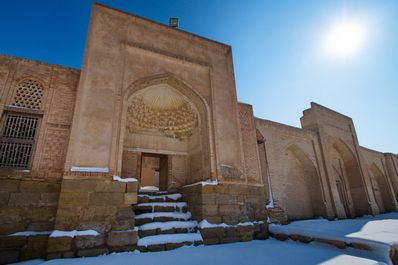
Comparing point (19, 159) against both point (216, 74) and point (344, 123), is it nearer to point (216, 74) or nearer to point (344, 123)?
point (216, 74)

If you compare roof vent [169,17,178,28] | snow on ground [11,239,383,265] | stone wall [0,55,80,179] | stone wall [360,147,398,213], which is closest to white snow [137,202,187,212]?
snow on ground [11,239,383,265]

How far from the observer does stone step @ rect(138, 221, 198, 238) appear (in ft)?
15.2

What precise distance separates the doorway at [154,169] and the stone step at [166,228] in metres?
2.56

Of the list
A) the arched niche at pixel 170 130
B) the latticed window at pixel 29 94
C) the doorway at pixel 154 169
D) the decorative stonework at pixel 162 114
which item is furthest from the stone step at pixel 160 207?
the latticed window at pixel 29 94

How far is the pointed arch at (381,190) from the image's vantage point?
16062 millimetres

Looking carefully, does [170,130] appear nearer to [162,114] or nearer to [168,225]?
[162,114]

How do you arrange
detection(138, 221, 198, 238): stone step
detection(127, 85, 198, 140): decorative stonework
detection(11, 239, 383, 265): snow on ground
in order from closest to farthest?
detection(11, 239, 383, 265): snow on ground → detection(138, 221, 198, 238): stone step → detection(127, 85, 198, 140): decorative stonework

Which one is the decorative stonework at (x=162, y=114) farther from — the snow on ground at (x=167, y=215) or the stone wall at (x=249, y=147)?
the snow on ground at (x=167, y=215)

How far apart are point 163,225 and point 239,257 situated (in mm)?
1873

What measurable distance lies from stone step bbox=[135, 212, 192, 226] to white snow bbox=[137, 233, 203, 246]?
53 centimetres

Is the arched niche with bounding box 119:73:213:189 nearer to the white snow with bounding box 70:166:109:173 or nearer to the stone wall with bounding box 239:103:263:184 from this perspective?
the stone wall with bounding box 239:103:263:184

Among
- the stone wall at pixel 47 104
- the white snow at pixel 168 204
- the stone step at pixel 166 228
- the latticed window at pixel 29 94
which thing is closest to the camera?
the stone step at pixel 166 228

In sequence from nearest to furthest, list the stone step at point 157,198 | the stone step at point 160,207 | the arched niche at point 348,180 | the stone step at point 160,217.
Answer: the stone step at point 160,217
the stone step at point 160,207
the stone step at point 157,198
the arched niche at point 348,180

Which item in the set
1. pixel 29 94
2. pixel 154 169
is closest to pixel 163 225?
pixel 29 94
